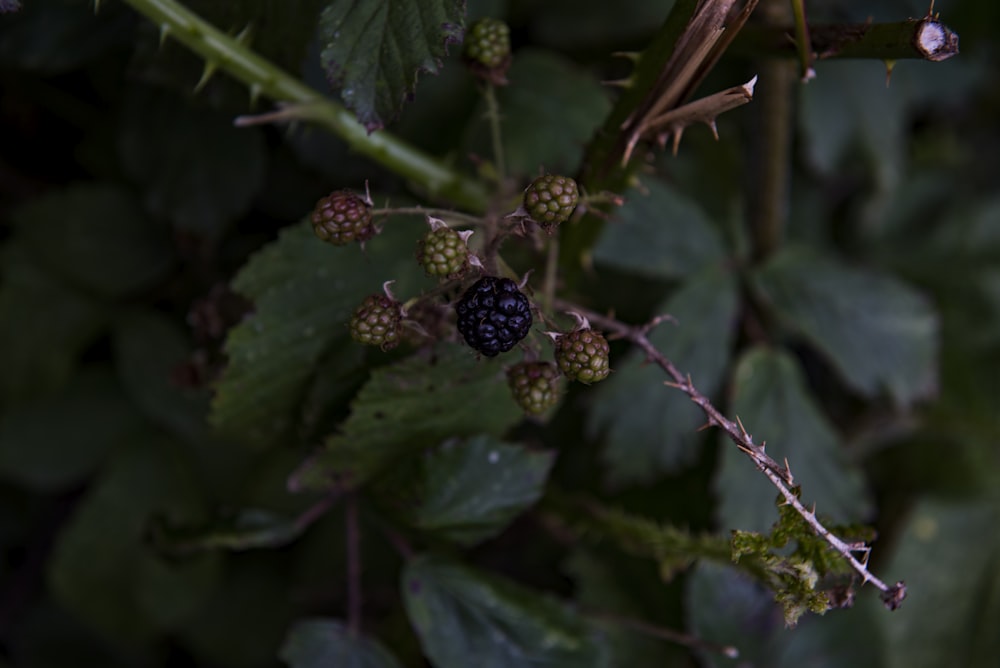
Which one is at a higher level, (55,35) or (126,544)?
(55,35)

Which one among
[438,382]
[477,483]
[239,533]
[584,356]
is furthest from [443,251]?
[239,533]

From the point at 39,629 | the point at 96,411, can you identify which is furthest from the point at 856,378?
the point at 39,629

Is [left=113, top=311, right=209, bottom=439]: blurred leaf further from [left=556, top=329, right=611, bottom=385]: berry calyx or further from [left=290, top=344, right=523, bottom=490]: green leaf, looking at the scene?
[left=556, top=329, right=611, bottom=385]: berry calyx

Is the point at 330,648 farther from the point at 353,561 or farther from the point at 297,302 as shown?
the point at 297,302

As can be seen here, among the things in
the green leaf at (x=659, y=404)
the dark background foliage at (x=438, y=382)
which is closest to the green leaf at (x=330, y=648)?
the dark background foliage at (x=438, y=382)

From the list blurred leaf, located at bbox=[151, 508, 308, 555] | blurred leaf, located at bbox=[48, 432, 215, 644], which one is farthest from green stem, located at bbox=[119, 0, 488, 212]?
blurred leaf, located at bbox=[48, 432, 215, 644]

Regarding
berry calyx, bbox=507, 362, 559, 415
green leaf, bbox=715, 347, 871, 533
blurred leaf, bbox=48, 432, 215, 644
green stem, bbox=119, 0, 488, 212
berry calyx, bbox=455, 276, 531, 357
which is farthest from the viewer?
blurred leaf, bbox=48, 432, 215, 644
